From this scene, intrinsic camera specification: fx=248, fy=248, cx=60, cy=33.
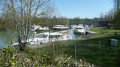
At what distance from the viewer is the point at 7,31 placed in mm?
21469

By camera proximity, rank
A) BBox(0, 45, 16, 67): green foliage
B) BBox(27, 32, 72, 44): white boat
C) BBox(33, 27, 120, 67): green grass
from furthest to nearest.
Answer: BBox(27, 32, 72, 44): white boat, BBox(33, 27, 120, 67): green grass, BBox(0, 45, 16, 67): green foliage

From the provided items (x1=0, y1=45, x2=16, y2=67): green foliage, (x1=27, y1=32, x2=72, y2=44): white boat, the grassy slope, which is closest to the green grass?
the grassy slope

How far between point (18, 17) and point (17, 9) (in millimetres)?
650

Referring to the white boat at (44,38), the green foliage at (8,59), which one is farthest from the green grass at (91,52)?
the green foliage at (8,59)

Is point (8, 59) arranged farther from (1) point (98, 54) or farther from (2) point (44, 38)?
(2) point (44, 38)

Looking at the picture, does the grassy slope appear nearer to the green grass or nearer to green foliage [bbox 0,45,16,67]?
the green grass

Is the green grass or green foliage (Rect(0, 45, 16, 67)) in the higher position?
green foliage (Rect(0, 45, 16, 67))

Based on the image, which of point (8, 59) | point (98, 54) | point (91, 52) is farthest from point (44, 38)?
point (8, 59)

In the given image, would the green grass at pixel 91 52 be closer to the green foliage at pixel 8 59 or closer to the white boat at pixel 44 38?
the white boat at pixel 44 38

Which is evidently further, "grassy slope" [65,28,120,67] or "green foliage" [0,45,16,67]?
"grassy slope" [65,28,120,67]

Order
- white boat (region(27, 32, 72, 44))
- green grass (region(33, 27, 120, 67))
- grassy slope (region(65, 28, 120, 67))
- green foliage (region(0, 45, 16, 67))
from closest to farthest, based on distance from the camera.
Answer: green foliage (region(0, 45, 16, 67))
green grass (region(33, 27, 120, 67))
grassy slope (region(65, 28, 120, 67))
white boat (region(27, 32, 72, 44))

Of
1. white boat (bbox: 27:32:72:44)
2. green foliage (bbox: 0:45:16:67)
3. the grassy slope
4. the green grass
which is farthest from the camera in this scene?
white boat (bbox: 27:32:72:44)

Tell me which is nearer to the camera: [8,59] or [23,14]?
[8,59]

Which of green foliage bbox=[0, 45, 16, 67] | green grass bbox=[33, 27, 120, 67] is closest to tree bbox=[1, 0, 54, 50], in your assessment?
green grass bbox=[33, 27, 120, 67]
